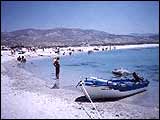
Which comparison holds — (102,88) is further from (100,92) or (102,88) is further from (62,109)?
(62,109)

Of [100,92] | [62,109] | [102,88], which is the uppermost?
[102,88]

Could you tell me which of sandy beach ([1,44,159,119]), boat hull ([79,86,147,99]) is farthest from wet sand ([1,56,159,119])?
boat hull ([79,86,147,99])

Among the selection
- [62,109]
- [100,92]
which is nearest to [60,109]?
[62,109]

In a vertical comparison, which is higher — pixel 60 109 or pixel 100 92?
pixel 100 92

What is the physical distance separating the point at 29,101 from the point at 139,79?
8327 millimetres

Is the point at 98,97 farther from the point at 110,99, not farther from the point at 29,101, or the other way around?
the point at 29,101


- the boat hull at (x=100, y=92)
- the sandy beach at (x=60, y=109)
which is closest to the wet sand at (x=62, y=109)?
the sandy beach at (x=60, y=109)

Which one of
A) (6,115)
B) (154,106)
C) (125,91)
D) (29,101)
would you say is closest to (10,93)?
(29,101)

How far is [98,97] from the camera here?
13461mm

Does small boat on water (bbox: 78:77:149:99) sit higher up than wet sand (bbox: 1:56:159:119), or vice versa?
small boat on water (bbox: 78:77:149:99)

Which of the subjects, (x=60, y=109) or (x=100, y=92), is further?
(x=100, y=92)

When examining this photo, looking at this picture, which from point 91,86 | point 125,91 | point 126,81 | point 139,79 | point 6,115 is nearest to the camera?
point 6,115

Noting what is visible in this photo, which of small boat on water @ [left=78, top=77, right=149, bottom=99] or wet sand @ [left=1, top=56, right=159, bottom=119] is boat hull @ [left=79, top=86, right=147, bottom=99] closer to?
small boat on water @ [left=78, top=77, right=149, bottom=99]

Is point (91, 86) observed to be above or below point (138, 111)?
above
